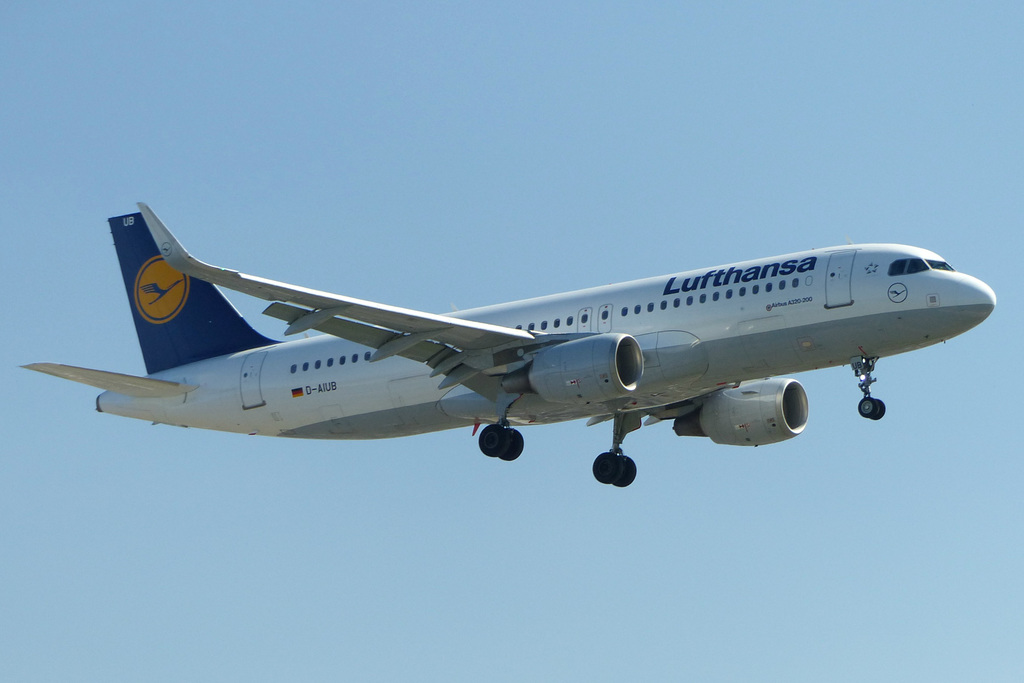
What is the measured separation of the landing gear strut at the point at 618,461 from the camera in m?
39.8

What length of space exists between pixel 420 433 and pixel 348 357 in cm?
294

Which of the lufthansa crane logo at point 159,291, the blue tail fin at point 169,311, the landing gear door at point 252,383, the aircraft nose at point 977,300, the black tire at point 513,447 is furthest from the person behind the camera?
the lufthansa crane logo at point 159,291

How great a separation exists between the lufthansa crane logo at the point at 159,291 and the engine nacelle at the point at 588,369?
47.5ft

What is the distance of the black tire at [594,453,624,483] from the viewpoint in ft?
130

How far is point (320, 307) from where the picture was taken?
103 ft

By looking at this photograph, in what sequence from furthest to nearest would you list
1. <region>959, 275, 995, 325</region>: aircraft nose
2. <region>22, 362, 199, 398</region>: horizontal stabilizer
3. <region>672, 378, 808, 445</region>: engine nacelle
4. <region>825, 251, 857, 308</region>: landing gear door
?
<region>672, 378, 808, 445</region>: engine nacelle < <region>22, 362, 199, 398</region>: horizontal stabilizer < <region>825, 251, 857, 308</region>: landing gear door < <region>959, 275, 995, 325</region>: aircraft nose

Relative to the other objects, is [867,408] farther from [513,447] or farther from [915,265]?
[513,447]

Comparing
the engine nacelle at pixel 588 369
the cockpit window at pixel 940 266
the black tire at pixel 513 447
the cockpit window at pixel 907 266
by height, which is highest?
the cockpit window at pixel 940 266

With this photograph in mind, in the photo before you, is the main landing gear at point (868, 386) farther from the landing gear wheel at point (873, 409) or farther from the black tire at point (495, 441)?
the black tire at point (495, 441)

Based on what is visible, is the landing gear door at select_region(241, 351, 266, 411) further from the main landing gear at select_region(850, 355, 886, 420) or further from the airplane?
the main landing gear at select_region(850, 355, 886, 420)

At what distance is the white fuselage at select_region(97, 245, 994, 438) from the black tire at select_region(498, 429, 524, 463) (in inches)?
22.7

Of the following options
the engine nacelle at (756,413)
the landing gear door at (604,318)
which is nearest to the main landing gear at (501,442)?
the landing gear door at (604,318)

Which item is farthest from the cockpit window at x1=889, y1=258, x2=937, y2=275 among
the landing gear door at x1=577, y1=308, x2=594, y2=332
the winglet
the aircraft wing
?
the winglet

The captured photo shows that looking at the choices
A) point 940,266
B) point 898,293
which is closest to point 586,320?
point 898,293
